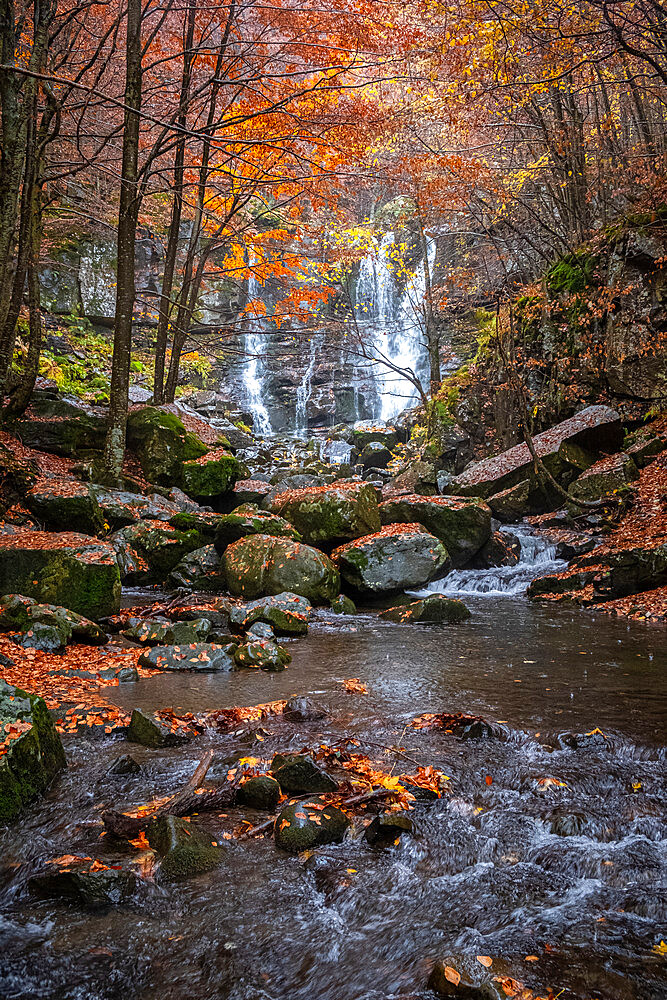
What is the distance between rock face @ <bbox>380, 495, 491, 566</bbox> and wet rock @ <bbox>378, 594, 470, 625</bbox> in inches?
93.3

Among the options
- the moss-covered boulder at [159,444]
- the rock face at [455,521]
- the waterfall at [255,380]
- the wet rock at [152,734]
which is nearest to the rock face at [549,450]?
the rock face at [455,521]

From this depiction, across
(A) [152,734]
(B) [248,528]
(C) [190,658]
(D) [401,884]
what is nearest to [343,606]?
(B) [248,528]

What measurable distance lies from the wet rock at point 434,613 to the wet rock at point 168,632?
288 centimetres

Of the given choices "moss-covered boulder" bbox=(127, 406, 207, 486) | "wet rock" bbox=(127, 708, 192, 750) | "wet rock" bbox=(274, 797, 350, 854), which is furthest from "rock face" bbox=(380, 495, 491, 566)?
"wet rock" bbox=(274, 797, 350, 854)

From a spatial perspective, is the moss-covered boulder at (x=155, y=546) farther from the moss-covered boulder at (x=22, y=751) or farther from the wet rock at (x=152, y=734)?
the moss-covered boulder at (x=22, y=751)

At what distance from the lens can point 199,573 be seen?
8.95 meters

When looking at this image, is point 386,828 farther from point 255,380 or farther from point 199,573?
point 255,380

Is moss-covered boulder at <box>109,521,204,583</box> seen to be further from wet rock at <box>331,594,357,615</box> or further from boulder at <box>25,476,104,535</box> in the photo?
wet rock at <box>331,594,357,615</box>

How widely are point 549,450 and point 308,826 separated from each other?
10.8 m

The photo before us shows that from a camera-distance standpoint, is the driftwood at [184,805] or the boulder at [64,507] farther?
the boulder at [64,507]

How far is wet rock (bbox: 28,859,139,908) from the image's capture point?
241 cm

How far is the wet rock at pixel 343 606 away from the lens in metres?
8.41

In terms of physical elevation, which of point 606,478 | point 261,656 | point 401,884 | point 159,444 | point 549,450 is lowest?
point 401,884

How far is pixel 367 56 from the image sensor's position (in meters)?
11.0
